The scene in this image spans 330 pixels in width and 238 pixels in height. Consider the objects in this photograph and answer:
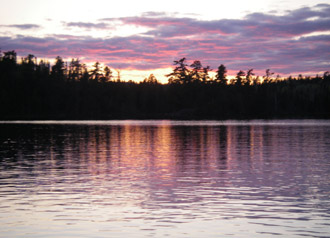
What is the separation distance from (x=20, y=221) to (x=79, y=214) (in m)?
2.20

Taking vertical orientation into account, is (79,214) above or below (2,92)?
below

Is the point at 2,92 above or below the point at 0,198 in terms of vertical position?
above

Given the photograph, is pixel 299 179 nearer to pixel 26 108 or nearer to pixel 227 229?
pixel 227 229

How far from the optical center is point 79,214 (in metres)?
17.7

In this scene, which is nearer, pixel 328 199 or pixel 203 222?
pixel 203 222

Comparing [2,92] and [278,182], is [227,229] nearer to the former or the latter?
[278,182]

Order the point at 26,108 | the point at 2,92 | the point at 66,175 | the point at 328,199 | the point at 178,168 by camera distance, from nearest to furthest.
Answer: the point at 328,199
the point at 66,175
the point at 178,168
the point at 2,92
the point at 26,108

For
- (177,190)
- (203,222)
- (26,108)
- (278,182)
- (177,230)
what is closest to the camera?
(177,230)

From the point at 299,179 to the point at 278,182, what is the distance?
1.83 m

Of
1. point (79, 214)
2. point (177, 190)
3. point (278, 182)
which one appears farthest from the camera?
point (278, 182)

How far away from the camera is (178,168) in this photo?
31.1 metres

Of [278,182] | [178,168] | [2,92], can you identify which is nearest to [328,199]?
[278,182]

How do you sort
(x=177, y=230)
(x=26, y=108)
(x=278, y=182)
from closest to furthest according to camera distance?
(x=177, y=230), (x=278, y=182), (x=26, y=108)

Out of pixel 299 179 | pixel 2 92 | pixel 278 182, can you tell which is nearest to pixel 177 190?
pixel 278 182
